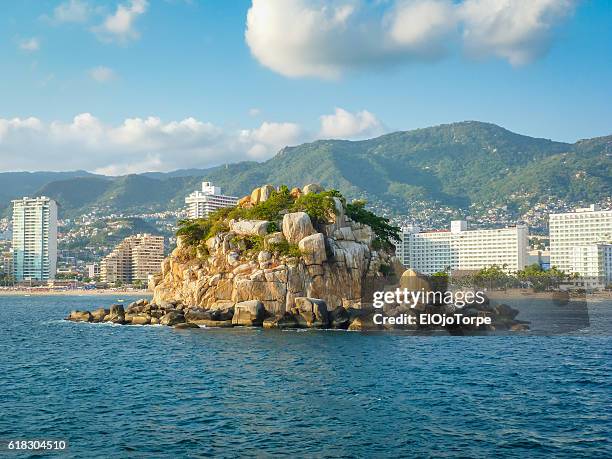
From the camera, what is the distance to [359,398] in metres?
37.7

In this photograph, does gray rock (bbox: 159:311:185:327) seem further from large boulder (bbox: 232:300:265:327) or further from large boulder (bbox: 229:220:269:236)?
large boulder (bbox: 229:220:269:236)

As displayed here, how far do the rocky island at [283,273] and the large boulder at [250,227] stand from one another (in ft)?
0.46

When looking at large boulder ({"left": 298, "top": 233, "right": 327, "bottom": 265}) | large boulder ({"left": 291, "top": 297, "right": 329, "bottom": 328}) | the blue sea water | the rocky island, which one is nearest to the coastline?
the rocky island

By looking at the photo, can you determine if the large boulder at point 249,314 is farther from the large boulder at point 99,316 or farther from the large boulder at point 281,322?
the large boulder at point 99,316

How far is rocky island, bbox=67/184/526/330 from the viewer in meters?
76.1

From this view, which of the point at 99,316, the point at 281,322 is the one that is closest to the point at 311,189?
the point at 281,322

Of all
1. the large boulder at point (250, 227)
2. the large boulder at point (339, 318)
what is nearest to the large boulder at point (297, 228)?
the large boulder at point (250, 227)

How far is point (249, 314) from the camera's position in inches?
2948

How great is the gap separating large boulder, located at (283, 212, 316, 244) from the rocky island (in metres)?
0.12

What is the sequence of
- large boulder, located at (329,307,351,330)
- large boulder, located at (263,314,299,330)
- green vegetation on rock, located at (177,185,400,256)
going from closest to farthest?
1. large boulder, located at (263,314,299,330)
2. large boulder, located at (329,307,351,330)
3. green vegetation on rock, located at (177,185,400,256)

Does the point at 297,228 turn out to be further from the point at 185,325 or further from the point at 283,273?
the point at 185,325

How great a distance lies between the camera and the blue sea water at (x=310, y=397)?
2872cm

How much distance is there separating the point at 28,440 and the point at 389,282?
60715 millimetres

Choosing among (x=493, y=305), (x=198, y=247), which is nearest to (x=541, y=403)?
(x=493, y=305)
